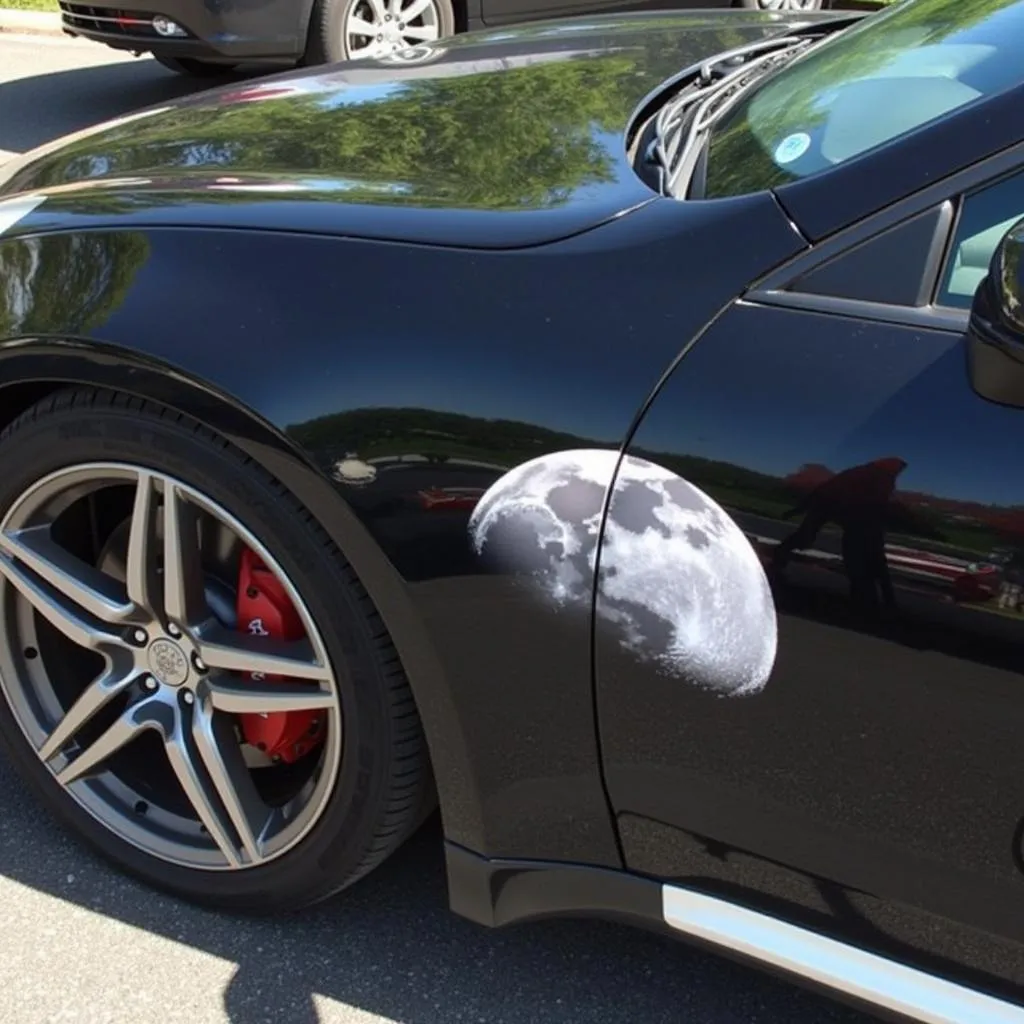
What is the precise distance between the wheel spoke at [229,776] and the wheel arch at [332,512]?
0.36 m

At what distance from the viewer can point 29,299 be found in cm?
193

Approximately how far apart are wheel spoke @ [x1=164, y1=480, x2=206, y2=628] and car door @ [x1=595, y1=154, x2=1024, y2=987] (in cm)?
67

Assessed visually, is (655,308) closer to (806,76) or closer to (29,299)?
(806,76)

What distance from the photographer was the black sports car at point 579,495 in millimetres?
1423

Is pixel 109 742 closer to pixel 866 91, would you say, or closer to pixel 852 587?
pixel 852 587

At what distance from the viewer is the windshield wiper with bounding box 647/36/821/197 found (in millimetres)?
1842

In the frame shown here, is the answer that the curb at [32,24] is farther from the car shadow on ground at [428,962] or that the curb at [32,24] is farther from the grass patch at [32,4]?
the car shadow on ground at [428,962]

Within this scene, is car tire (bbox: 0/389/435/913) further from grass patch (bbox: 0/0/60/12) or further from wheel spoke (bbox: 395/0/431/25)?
grass patch (bbox: 0/0/60/12)

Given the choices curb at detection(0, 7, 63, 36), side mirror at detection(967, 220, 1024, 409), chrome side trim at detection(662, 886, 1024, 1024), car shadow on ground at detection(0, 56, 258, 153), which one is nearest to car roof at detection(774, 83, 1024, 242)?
side mirror at detection(967, 220, 1024, 409)

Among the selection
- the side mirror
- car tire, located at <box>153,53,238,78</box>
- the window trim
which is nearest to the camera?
the side mirror

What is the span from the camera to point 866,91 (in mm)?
1786

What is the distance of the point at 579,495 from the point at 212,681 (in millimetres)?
758

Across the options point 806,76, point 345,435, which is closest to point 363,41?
point 806,76

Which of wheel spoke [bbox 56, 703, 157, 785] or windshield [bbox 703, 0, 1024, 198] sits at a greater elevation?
windshield [bbox 703, 0, 1024, 198]
